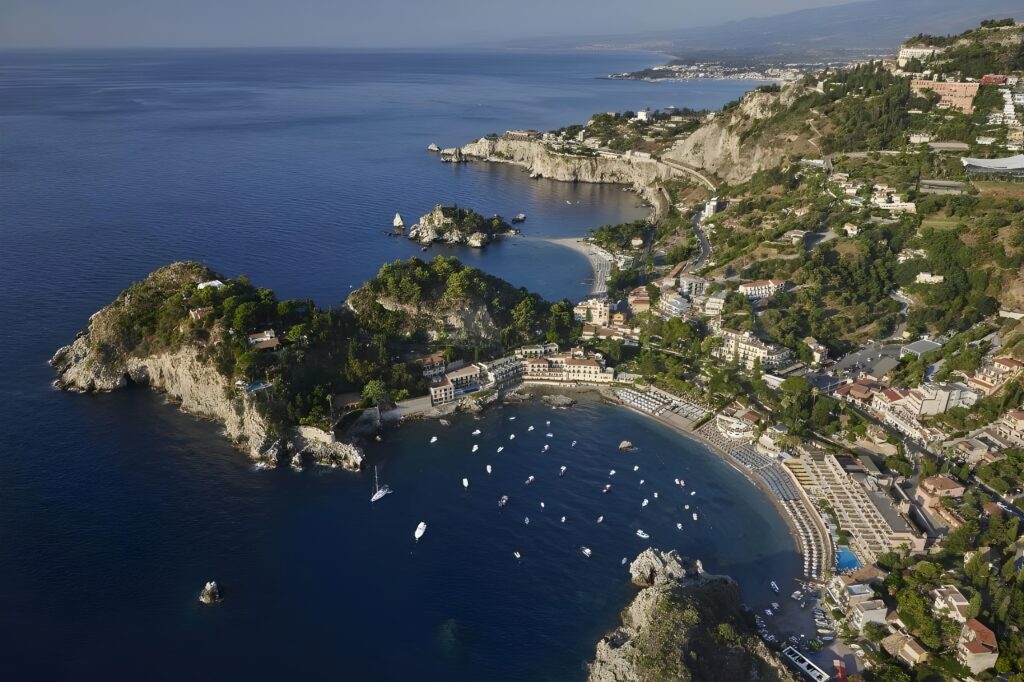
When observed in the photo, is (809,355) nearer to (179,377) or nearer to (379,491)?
(379,491)

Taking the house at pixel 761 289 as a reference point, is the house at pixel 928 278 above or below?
above

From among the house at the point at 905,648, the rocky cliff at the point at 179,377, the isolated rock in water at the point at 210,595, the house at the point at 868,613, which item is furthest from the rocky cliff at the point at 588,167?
the isolated rock in water at the point at 210,595

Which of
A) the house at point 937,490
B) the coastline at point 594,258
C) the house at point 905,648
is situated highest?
the coastline at point 594,258

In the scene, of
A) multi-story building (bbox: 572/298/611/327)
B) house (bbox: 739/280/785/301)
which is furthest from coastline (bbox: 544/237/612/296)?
house (bbox: 739/280/785/301)

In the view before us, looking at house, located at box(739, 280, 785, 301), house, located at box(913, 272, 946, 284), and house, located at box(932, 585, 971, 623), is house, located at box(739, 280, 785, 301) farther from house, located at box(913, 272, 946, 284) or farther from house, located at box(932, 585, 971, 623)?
house, located at box(932, 585, 971, 623)

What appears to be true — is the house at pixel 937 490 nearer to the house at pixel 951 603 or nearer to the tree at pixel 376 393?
the house at pixel 951 603

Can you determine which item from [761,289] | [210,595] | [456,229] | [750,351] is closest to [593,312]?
[750,351]
